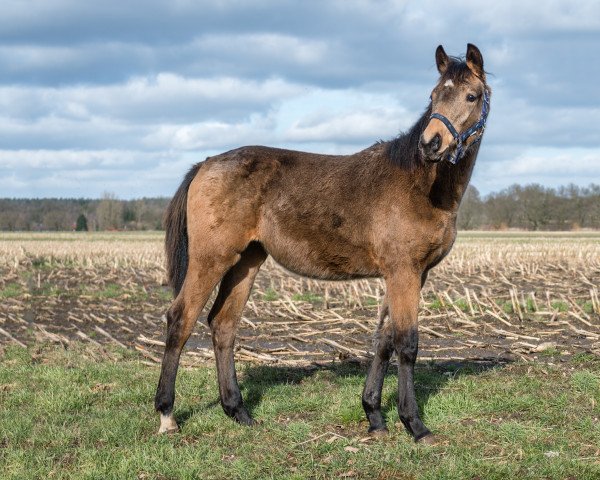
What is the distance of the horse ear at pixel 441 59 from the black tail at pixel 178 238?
3.08 meters

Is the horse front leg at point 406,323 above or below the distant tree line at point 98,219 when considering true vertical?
below

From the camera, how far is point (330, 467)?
5.77m

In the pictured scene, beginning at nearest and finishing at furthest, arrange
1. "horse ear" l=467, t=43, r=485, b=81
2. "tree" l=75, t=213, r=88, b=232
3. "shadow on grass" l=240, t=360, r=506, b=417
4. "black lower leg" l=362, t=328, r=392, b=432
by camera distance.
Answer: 1. "horse ear" l=467, t=43, r=485, b=81
2. "black lower leg" l=362, t=328, r=392, b=432
3. "shadow on grass" l=240, t=360, r=506, b=417
4. "tree" l=75, t=213, r=88, b=232

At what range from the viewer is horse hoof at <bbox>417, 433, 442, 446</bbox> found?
20.9ft

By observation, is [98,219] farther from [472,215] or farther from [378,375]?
[378,375]

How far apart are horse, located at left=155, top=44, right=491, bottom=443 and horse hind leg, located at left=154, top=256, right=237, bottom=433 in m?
0.01

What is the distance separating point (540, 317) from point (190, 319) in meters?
9.26

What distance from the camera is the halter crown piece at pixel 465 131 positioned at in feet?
20.8

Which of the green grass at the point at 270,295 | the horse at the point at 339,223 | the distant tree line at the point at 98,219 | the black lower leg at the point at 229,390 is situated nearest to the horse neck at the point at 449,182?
the horse at the point at 339,223

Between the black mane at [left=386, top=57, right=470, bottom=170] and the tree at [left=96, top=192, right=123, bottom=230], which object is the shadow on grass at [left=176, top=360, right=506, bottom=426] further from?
the tree at [left=96, top=192, right=123, bottom=230]

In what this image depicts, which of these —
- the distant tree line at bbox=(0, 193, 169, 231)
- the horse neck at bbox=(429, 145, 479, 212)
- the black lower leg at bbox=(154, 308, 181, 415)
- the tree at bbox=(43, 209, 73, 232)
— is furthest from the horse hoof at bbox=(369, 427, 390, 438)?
the tree at bbox=(43, 209, 73, 232)

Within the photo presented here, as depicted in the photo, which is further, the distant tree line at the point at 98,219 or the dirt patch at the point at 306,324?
the distant tree line at the point at 98,219

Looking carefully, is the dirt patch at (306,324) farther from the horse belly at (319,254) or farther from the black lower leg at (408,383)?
the black lower leg at (408,383)

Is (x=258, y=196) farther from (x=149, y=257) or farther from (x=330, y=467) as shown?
(x=149, y=257)
